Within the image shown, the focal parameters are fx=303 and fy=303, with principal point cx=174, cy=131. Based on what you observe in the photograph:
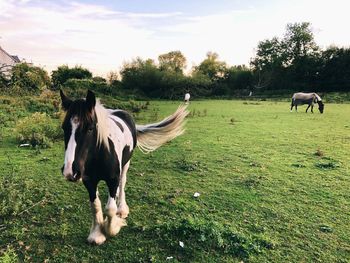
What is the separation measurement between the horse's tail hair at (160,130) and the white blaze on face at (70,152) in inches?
94.3

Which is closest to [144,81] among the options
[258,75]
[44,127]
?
[258,75]

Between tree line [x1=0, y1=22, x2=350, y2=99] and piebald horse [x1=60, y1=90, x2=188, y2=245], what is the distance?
3106 centimetres

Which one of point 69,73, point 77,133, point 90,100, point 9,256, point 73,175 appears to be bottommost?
point 9,256

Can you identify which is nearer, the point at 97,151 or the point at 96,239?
the point at 97,151

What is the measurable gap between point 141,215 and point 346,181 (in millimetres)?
4015

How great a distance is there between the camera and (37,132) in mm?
8391

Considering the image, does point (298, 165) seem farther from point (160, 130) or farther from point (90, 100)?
point (90, 100)

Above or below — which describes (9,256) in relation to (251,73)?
below

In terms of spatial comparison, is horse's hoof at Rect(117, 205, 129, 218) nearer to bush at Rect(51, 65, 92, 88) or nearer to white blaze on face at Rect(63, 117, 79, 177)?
white blaze on face at Rect(63, 117, 79, 177)

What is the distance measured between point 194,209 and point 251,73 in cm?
4947

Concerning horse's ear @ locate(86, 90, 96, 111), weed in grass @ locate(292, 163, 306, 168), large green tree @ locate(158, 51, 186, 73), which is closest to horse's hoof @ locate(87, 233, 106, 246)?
horse's ear @ locate(86, 90, 96, 111)

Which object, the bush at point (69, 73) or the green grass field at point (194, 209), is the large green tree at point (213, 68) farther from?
the green grass field at point (194, 209)

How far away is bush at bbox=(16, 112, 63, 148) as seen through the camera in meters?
8.02

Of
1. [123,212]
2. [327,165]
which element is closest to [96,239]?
[123,212]
